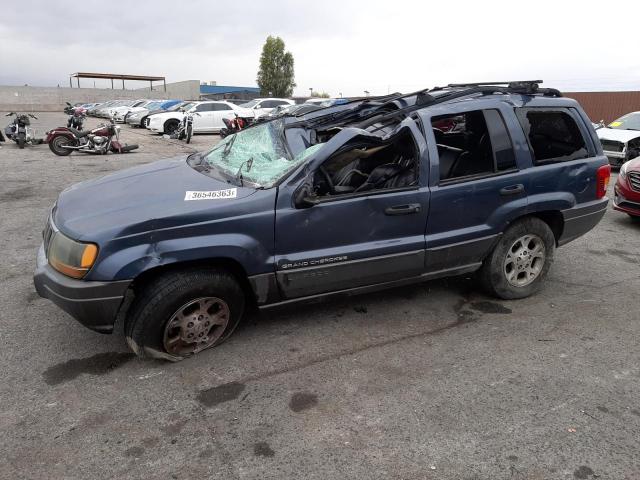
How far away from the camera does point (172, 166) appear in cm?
403

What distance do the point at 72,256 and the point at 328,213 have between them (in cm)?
162

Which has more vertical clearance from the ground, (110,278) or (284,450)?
(110,278)

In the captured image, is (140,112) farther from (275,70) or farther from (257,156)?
(275,70)

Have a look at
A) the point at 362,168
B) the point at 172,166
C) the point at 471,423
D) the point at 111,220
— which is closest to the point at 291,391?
the point at 471,423

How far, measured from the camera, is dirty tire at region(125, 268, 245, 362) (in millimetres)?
2992

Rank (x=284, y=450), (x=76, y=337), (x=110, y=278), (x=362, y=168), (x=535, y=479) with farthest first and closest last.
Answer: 1. (x=362, y=168)
2. (x=76, y=337)
3. (x=110, y=278)
4. (x=284, y=450)
5. (x=535, y=479)

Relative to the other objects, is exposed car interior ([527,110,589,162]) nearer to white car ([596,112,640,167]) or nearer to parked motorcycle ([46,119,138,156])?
white car ([596,112,640,167])

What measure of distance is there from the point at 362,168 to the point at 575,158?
199 centimetres

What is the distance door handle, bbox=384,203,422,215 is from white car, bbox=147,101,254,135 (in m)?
19.5

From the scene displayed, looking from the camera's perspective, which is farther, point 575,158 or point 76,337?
point 575,158

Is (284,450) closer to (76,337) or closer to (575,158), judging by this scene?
(76,337)

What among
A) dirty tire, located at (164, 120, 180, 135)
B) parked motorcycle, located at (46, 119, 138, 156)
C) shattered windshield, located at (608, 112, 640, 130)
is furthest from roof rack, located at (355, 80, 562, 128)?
dirty tire, located at (164, 120, 180, 135)

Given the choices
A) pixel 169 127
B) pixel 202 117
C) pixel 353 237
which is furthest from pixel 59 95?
pixel 353 237

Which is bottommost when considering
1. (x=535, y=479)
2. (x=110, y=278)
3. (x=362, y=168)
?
(x=535, y=479)
